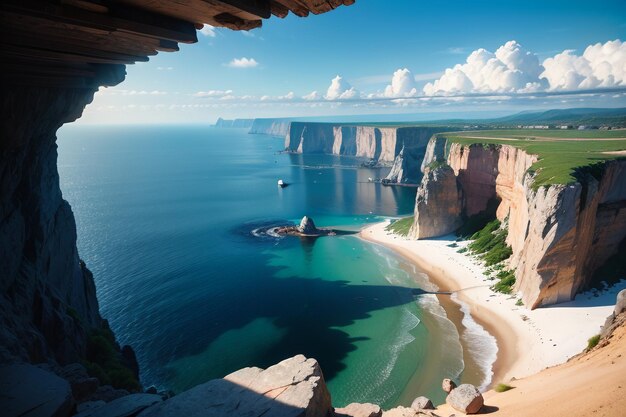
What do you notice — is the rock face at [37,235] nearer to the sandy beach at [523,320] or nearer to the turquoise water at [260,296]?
the turquoise water at [260,296]

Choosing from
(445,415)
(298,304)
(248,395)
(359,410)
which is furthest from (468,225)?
(248,395)

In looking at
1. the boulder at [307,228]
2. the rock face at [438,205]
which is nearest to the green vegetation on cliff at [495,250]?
the rock face at [438,205]

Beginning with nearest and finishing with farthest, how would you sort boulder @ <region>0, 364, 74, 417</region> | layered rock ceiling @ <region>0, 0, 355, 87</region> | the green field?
layered rock ceiling @ <region>0, 0, 355, 87</region> < boulder @ <region>0, 364, 74, 417</region> < the green field

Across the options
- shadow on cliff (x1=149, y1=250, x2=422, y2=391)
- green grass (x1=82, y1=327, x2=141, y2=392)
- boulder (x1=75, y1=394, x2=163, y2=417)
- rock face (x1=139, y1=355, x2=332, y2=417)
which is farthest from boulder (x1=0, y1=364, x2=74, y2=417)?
shadow on cliff (x1=149, y1=250, x2=422, y2=391)

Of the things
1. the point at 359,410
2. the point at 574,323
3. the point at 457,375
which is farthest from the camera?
the point at 574,323

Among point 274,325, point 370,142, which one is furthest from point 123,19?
point 370,142

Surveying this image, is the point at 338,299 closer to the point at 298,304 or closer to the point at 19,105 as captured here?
the point at 298,304

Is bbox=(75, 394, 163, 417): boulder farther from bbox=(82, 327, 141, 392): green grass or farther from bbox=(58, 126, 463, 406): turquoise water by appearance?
bbox=(58, 126, 463, 406): turquoise water
